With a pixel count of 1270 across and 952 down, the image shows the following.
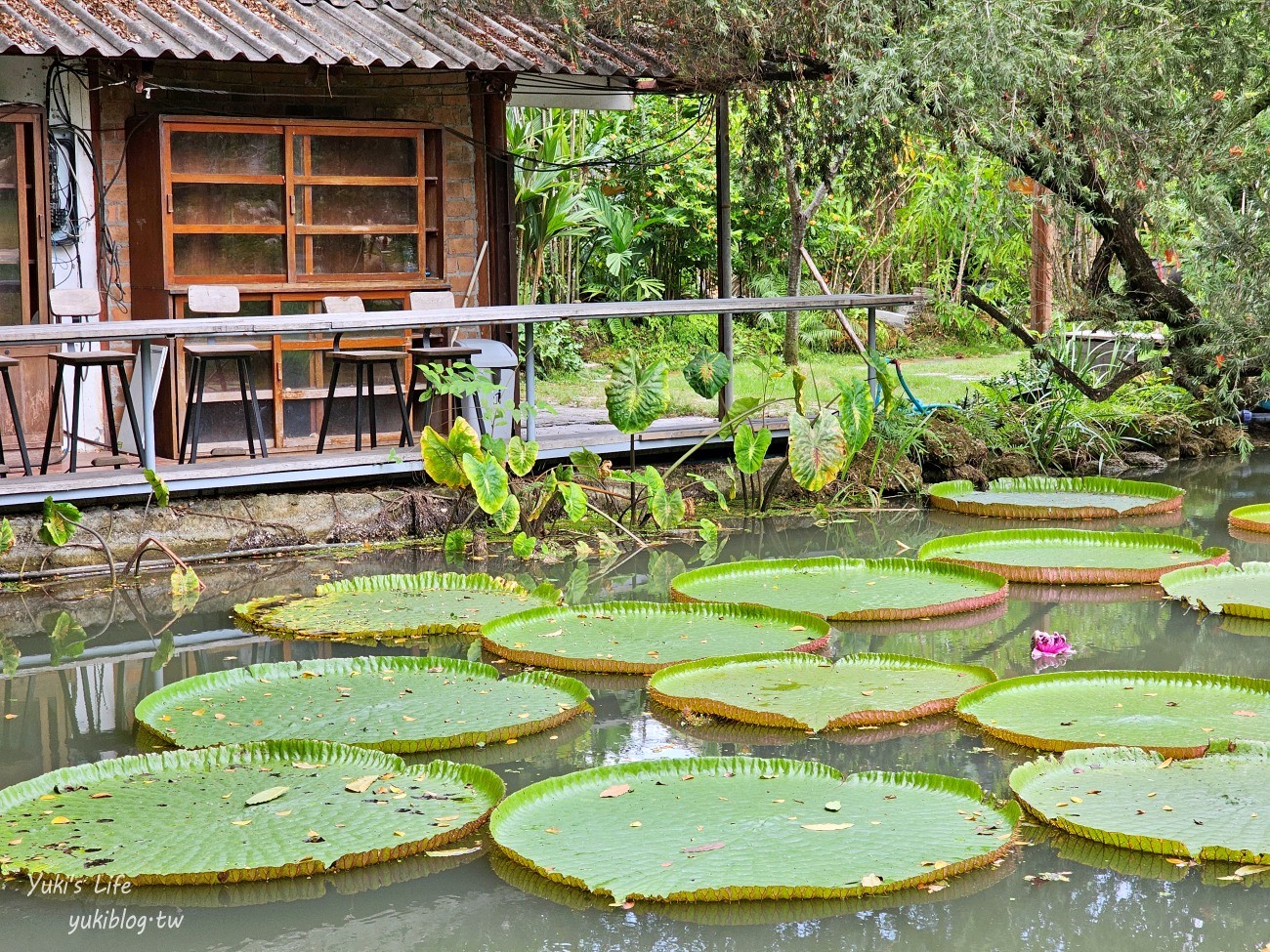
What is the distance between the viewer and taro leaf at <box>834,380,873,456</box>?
7.66 metres

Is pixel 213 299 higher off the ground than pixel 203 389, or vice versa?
pixel 213 299

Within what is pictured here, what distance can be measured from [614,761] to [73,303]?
15.0 ft

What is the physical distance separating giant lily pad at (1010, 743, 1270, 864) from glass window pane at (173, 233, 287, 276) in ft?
18.1

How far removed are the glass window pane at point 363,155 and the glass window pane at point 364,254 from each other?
14.6 inches

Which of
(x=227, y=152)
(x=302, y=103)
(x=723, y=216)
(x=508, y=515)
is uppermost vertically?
(x=302, y=103)

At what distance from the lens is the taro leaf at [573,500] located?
688cm

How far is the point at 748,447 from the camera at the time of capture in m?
7.58

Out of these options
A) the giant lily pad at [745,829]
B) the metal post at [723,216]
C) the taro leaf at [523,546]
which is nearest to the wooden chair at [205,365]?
the taro leaf at [523,546]

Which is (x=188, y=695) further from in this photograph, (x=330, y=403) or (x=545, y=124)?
(x=545, y=124)

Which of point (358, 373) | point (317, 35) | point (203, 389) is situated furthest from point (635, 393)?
point (317, 35)

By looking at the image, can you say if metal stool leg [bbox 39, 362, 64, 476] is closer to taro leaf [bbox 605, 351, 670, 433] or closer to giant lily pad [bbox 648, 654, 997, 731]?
taro leaf [bbox 605, 351, 670, 433]

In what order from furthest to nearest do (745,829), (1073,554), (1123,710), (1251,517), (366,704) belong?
1. (1251,517)
2. (1073,554)
3. (366,704)
4. (1123,710)
5. (745,829)

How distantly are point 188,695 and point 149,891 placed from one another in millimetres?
1420

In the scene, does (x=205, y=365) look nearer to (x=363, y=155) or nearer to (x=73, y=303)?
(x=73, y=303)
